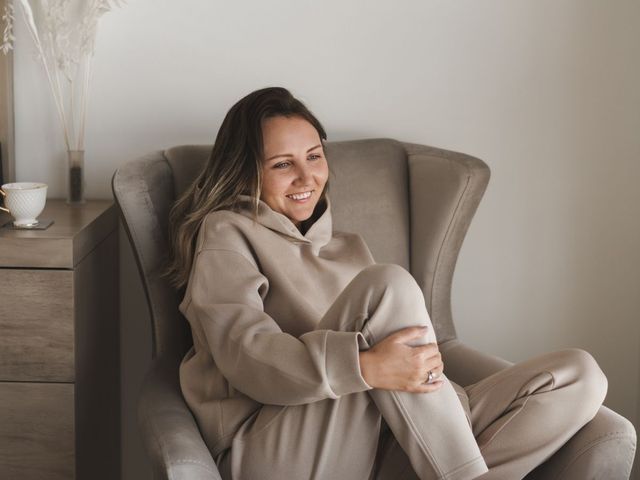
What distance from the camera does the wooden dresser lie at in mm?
1832

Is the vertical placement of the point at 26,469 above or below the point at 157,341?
below

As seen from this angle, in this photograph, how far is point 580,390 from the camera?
1.62 m

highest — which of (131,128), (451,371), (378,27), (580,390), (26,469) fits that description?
(378,27)

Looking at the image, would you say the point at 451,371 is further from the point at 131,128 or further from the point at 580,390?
the point at 131,128

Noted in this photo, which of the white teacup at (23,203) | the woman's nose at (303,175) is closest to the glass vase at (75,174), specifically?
the white teacup at (23,203)

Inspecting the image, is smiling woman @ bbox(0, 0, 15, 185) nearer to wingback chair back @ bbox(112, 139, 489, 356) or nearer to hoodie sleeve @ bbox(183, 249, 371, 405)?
wingback chair back @ bbox(112, 139, 489, 356)

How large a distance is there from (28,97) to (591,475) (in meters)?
1.52

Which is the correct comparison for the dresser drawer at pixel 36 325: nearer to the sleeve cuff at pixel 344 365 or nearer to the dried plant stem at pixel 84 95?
the dried plant stem at pixel 84 95

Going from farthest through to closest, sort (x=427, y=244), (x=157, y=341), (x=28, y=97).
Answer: (x=28, y=97), (x=427, y=244), (x=157, y=341)

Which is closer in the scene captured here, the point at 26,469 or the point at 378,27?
the point at 26,469

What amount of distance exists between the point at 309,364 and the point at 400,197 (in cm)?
69

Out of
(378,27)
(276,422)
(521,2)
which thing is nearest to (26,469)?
(276,422)

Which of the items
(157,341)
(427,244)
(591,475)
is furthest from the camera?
(427,244)

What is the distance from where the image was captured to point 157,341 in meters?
1.91
